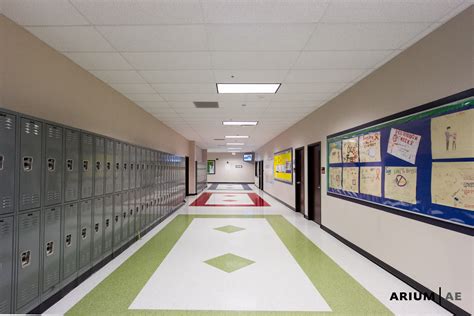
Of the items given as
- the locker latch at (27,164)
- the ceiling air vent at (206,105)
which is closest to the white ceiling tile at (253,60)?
the ceiling air vent at (206,105)

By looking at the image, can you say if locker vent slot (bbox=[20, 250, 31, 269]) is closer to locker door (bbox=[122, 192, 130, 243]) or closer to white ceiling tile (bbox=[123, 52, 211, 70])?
locker door (bbox=[122, 192, 130, 243])

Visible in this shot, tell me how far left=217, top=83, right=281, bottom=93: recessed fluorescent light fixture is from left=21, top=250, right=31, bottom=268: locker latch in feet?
10.7

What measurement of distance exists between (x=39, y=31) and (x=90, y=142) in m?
1.32

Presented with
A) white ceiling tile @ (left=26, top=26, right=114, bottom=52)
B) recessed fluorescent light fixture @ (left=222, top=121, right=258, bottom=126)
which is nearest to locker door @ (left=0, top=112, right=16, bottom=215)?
white ceiling tile @ (left=26, top=26, right=114, bottom=52)

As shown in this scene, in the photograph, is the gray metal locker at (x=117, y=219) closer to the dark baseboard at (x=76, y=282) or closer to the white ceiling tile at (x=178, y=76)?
the dark baseboard at (x=76, y=282)

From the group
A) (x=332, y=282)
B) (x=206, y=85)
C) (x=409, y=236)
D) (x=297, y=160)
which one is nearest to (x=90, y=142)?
(x=206, y=85)

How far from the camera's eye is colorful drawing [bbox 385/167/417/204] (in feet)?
9.18

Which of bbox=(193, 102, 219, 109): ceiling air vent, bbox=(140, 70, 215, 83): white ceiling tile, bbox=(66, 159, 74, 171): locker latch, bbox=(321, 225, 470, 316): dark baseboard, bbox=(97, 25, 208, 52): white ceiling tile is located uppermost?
bbox=(97, 25, 208, 52): white ceiling tile

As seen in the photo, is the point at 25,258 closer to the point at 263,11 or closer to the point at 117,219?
the point at 117,219

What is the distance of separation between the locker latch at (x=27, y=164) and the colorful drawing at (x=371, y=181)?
4.11 m

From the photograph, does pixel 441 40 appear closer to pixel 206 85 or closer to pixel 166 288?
pixel 206 85

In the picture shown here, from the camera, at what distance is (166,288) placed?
9.21 ft

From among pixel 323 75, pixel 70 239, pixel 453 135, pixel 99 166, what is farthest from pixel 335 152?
pixel 70 239

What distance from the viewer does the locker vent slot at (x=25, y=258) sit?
214cm
